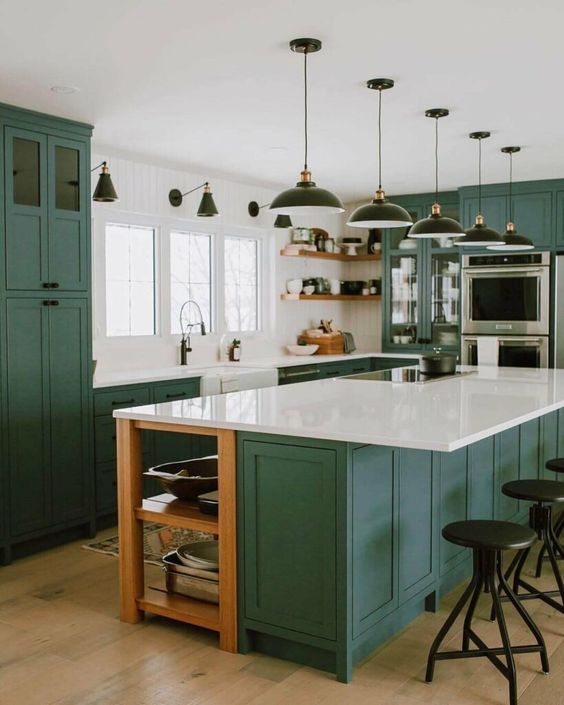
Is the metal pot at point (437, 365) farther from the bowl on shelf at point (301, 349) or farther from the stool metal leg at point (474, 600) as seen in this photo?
the bowl on shelf at point (301, 349)

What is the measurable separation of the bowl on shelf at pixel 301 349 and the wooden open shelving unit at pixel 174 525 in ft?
13.3

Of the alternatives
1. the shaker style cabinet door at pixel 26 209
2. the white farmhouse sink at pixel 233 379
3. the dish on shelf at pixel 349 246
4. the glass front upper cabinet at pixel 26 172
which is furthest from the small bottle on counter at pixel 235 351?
the glass front upper cabinet at pixel 26 172

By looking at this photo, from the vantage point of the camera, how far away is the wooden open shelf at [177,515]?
10.3 feet

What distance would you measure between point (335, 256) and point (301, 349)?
1.13m

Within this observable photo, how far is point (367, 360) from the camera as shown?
7734 millimetres

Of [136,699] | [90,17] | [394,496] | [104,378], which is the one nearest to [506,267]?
[104,378]

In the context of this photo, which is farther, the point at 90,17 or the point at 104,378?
the point at 104,378

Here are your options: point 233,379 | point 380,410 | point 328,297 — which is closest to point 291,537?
point 380,410

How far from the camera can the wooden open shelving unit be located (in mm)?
3066

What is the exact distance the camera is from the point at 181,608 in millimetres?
3271

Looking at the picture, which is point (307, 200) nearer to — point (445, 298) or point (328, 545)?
point (328, 545)

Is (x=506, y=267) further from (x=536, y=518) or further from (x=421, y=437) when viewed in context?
(x=421, y=437)

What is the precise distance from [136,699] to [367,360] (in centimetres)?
534

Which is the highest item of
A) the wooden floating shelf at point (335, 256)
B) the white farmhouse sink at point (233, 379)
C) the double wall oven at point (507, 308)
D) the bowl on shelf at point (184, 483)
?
the wooden floating shelf at point (335, 256)
